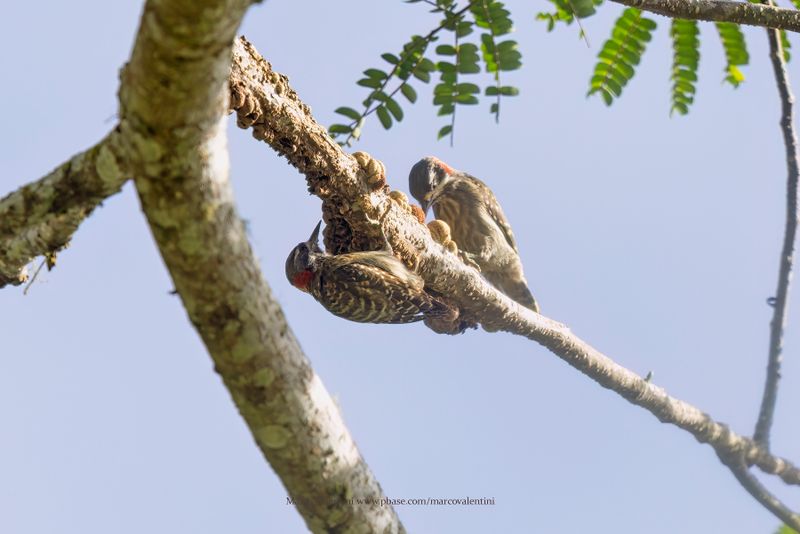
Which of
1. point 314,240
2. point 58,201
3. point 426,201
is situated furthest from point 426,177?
point 58,201

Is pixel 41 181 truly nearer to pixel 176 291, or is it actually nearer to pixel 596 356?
pixel 176 291

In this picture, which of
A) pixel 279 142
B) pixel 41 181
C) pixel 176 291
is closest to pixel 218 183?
pixel 176 291

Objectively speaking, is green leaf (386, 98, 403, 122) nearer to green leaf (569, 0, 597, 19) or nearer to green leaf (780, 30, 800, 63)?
green leaf (569, 0, 597, 19)

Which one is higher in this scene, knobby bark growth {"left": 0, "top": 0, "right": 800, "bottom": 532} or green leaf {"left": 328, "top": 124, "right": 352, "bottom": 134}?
green leaf {"left": 328, "top": 124, "right": 352, "bottom": 134}

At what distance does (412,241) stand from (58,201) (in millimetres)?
2746

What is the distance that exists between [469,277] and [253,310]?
143 inches

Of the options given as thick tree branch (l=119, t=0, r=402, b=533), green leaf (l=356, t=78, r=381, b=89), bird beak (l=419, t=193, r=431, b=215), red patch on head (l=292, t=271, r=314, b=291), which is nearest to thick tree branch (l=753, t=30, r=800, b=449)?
green leaf (l=356, t=78, r=381, b=89)

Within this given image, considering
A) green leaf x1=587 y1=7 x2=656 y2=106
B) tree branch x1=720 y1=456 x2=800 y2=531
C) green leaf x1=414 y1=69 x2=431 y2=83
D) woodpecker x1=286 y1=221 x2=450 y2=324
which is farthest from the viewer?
tree branch x1=720 y1=456 x2=800 y2=531

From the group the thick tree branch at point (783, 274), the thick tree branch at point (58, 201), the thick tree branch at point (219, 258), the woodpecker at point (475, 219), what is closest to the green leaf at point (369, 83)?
the thick tree branch at point (58, 201)

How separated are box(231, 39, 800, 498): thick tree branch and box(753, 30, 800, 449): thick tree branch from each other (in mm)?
334

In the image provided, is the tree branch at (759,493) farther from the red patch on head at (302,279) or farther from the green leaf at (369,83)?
the green leaf at (369,83)

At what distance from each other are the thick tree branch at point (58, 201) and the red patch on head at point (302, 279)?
350 cm

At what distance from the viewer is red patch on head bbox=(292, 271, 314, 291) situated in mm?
6867

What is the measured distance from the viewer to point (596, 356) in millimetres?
6578
